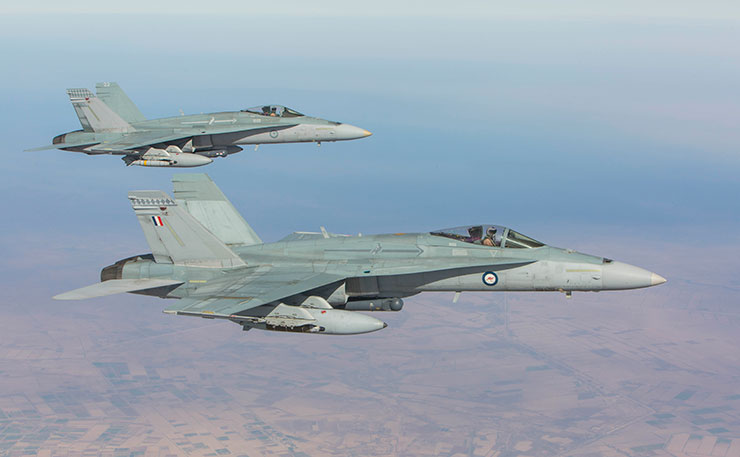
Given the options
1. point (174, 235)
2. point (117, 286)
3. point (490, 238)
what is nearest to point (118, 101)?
point (174, 235)

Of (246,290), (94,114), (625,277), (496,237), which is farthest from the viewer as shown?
(94,114)

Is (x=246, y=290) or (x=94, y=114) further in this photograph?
(x=94, y=114)

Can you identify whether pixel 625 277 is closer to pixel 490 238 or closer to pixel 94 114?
pixel 490 238

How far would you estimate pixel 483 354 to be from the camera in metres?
103

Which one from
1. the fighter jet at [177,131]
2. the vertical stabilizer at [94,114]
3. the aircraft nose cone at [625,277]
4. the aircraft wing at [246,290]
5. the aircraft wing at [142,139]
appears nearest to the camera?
the aircraft wing at [246,290]

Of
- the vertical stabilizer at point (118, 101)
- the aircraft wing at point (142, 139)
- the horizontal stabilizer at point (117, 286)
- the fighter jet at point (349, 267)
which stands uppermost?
the vertical stabilizer at point (118, 101)

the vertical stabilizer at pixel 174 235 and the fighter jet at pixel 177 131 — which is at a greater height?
the fighter jet at pixel 177 131

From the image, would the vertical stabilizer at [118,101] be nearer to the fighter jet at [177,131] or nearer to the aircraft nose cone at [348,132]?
the fighter jet at [177,131]

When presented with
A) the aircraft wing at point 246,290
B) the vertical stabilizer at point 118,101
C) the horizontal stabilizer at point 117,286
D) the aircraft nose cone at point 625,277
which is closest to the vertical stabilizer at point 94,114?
the vertical stabilizer at point 118,101

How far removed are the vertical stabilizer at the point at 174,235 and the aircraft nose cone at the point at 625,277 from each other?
10785mm

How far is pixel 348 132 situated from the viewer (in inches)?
1421

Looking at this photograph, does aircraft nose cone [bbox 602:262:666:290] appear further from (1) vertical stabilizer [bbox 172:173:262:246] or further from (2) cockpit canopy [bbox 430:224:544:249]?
(1) vertical stabilizer [bbox 172:173:262:246]

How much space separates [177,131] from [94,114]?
3985mm

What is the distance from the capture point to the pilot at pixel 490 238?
2522 centimetres
